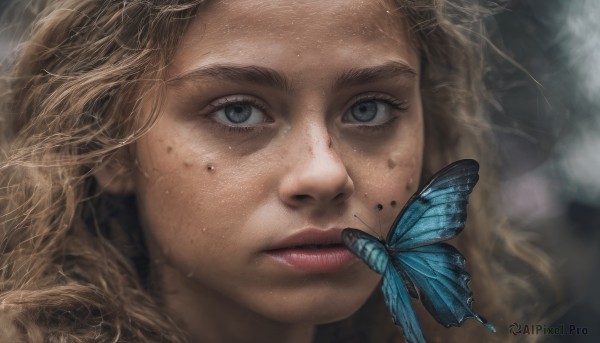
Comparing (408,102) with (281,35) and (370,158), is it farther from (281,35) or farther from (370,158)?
(281,35)

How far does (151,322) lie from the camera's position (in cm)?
177

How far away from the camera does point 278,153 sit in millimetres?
1653

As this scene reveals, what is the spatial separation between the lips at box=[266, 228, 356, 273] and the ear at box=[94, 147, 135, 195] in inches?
16.1

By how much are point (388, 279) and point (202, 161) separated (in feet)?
1.64

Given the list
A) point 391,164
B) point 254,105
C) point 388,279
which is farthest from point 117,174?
point 388,279

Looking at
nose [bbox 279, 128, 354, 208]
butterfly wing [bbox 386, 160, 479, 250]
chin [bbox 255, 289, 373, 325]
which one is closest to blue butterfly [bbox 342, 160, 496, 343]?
butterfly wing [bbox 386, 160, 479, 250]

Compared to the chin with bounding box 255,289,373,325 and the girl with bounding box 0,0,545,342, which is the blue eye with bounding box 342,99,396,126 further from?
the chin with bounding box 255,289,373,325

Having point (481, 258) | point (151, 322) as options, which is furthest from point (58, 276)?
point (481, 258)

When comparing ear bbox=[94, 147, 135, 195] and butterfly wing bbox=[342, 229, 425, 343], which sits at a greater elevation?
butterfly wing bbox=[342, 229, 425, 343]

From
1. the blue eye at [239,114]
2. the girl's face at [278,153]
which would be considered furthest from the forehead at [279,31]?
the blue eye at [239,114]

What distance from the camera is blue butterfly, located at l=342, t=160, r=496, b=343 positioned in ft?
4.64

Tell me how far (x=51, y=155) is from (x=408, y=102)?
782 mm

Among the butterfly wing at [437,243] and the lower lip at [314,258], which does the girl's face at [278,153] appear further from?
the butterfly wing at [437,243]

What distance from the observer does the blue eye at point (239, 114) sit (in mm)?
1703
